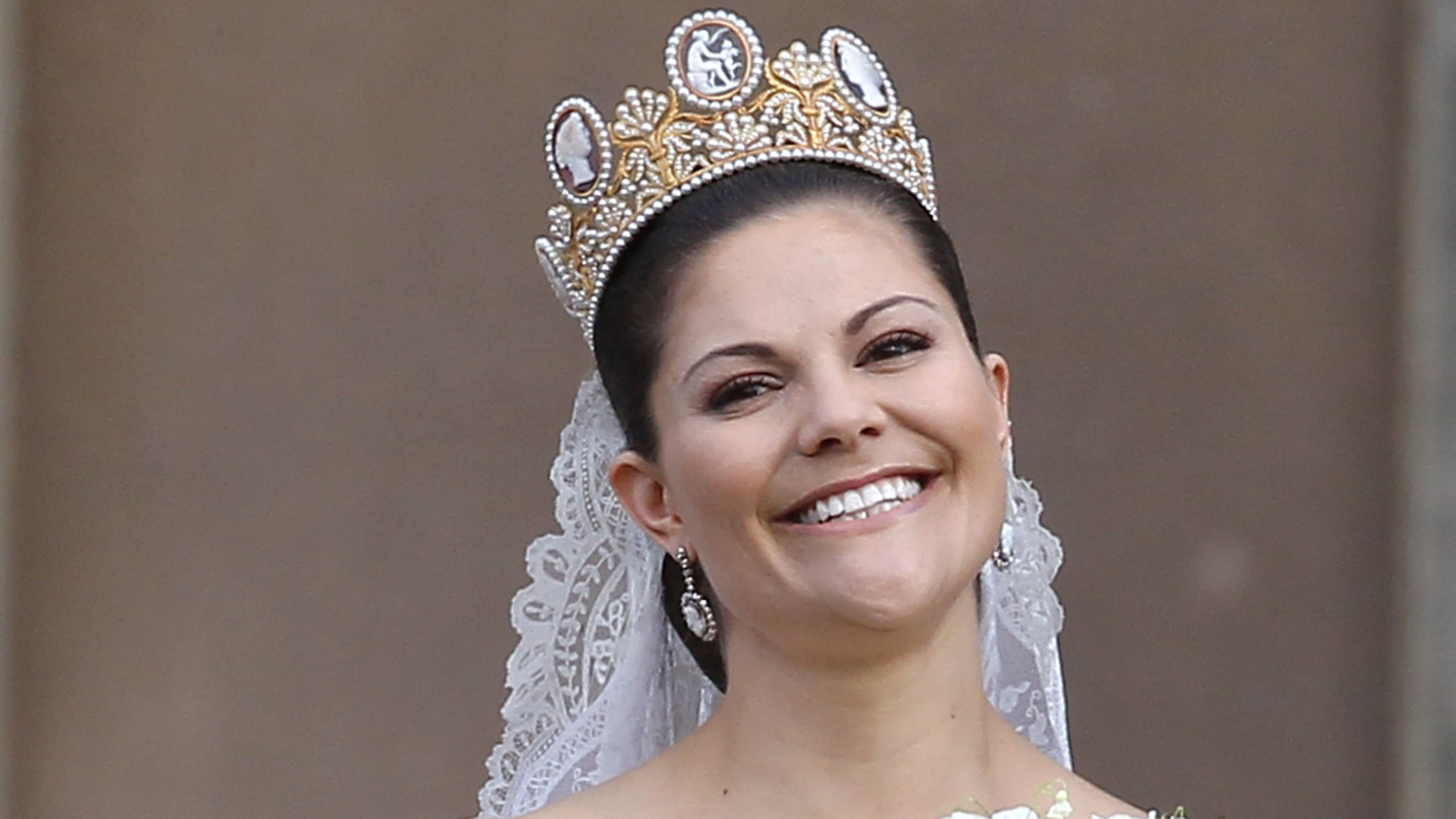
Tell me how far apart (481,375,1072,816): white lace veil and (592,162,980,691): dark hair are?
0.17 metres

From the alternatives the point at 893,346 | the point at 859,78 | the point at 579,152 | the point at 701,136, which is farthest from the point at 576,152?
the point at 893,346

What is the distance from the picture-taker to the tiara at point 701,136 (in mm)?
2383

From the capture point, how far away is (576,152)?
2.46m

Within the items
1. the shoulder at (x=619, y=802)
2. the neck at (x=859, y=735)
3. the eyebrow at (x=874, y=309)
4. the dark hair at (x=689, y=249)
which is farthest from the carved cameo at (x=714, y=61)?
the shoulder at (x=619, y=802)

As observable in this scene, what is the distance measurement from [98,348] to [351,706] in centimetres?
74

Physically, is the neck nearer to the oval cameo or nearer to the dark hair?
the dark hair

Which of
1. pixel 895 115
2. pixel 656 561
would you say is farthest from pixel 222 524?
pixel 895 115

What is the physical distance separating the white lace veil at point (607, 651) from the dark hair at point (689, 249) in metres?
0.17

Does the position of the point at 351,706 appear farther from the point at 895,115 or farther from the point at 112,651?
the point at 895,115

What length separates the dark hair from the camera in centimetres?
233

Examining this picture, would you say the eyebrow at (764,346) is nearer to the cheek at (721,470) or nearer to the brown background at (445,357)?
the cheek at (721,470)

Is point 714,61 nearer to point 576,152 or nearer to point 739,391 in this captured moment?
point 576,152

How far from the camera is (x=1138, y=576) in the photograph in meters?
3.57

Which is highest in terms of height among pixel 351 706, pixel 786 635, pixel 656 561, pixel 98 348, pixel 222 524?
pixel 98 348
